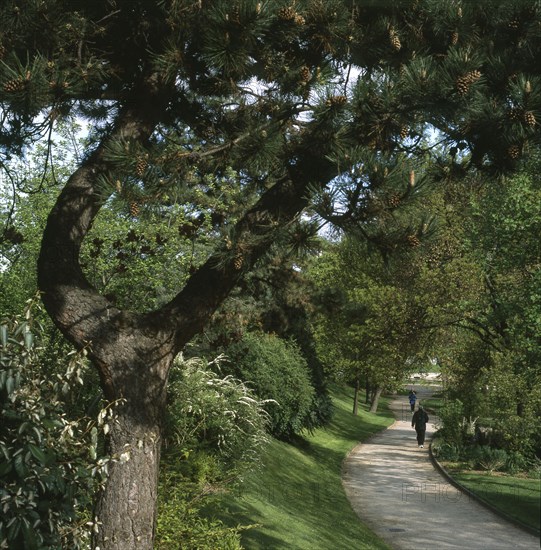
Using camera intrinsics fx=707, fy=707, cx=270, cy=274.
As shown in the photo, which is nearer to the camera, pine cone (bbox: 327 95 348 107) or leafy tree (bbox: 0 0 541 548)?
leafy tree (bbox: 0 0 541 548)

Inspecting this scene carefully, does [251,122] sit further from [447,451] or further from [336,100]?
[447,451]

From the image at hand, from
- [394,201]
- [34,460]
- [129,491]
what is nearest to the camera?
[34,460]

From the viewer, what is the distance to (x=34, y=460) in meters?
4.80

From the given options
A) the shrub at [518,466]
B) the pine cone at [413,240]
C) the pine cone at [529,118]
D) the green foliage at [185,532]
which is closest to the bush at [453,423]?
the green foliage at [185,532]

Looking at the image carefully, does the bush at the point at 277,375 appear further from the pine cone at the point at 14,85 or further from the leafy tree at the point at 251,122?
the pine cone at the point at 14,85

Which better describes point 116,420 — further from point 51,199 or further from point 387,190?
point 51,199

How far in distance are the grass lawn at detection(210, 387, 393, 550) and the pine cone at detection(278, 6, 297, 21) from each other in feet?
18.4

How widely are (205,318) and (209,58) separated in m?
2.46

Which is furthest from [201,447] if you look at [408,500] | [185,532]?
[408,500]

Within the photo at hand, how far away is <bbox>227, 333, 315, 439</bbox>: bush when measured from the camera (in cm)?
1948

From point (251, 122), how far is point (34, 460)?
4444 mm

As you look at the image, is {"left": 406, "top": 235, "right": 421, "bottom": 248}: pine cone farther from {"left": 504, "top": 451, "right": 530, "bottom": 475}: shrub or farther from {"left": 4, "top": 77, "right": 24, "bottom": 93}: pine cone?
{"left": 4, "top": 77, "right": 24, "bottom": 93}: pine cone

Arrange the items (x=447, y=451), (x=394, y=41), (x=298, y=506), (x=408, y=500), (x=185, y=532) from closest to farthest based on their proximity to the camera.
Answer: (x=394, y=41)
(x=185, y=532)
(x=298, y=506)
(x=408, y=500)
(x=447, y=451)

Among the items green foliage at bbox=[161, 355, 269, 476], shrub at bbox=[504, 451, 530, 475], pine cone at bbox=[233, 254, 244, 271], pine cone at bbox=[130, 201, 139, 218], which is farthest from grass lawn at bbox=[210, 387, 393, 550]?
shrub at bbox=[504, 451, 530, 475]
